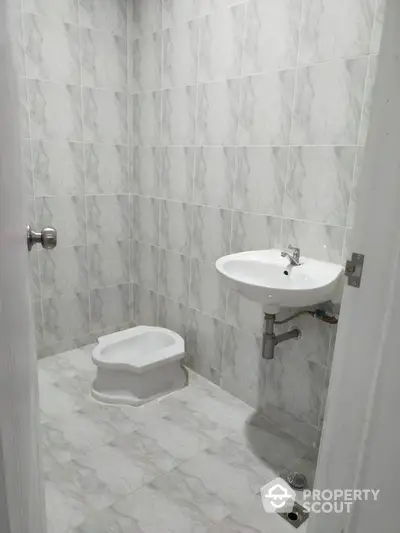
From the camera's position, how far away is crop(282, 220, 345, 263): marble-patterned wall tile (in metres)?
1.61

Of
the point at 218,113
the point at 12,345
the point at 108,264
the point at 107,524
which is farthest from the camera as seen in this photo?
the point at 108,264

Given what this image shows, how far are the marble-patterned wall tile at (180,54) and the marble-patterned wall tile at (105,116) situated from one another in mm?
387

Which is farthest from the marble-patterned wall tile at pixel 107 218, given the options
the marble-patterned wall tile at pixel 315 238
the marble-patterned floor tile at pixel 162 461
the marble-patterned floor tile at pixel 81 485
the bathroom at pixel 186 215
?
the marble-patterned floor tile at pixel 81 485

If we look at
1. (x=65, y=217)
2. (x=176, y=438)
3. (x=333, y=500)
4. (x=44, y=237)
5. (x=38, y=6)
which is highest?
(x=38, y=6)

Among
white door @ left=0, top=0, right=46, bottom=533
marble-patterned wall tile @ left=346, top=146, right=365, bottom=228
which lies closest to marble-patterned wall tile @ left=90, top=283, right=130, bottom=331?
marble-patterned wall tile @ left=346, top=146, right=365, bottom=228

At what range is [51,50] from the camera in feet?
7.18

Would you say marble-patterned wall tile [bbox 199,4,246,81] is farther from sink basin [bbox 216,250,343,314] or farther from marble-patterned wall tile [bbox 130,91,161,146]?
sink basin [bbox 216,250,343,314]

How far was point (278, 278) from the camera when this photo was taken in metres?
1.69

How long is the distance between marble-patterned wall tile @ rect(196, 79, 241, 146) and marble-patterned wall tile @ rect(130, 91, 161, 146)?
0.38 m

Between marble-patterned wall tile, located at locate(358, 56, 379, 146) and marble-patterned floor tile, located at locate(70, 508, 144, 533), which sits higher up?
marble-patterned wall tile, located at locate(358, 56, 379, 146)

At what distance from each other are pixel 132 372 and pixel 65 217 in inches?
41.4

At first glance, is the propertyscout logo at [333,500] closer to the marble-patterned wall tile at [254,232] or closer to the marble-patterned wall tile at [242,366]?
the marble-patterned wall tile at [242,366]

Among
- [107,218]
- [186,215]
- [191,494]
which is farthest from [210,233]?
[191,494]

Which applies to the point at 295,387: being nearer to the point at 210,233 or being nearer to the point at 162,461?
the point at 162,461
